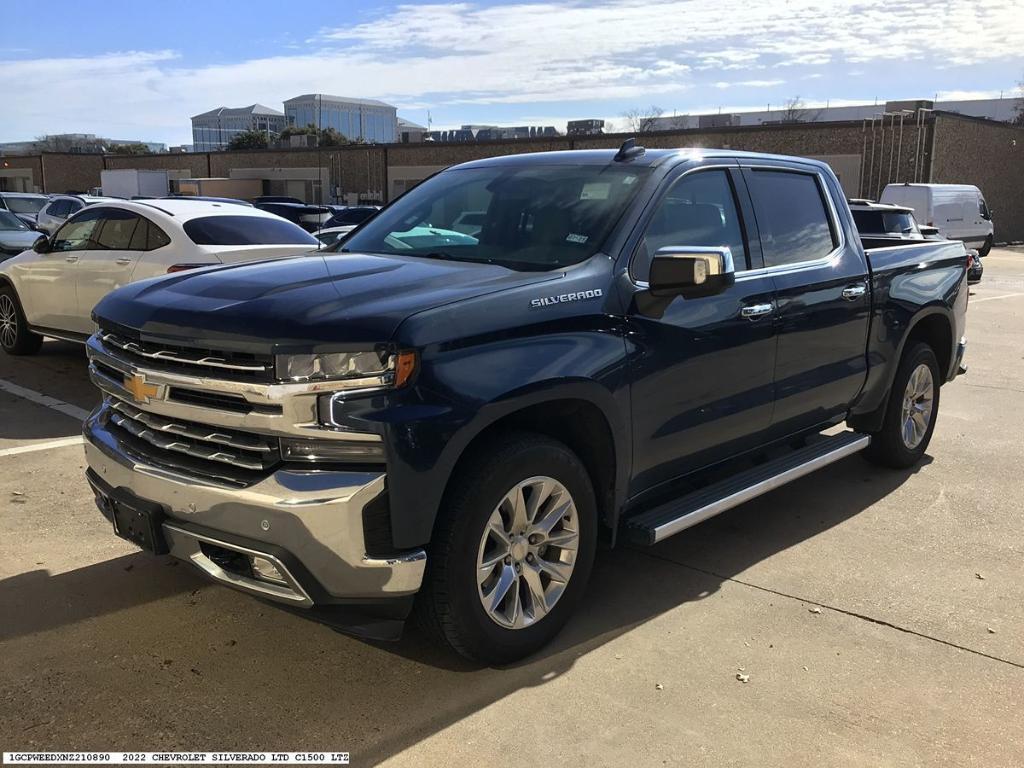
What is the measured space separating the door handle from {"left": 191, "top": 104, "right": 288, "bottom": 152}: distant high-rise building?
145 metres

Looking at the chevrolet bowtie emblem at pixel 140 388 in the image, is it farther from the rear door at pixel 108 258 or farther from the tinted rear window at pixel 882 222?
the tinted rear window at pixel 882 222

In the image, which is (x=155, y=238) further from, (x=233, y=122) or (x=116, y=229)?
(x=233, y=122)

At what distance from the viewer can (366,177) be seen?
→ 54.2 meters

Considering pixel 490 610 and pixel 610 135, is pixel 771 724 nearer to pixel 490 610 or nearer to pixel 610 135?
pixel 490 610

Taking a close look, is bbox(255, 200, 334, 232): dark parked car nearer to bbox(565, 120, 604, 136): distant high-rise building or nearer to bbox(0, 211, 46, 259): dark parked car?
bbox(0, 211, 46, 259): dark parked car

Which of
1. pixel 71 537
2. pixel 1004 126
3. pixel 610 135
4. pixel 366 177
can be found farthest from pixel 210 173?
pixel 71 537

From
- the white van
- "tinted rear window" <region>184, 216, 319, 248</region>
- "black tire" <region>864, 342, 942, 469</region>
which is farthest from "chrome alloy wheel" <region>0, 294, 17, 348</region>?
the white van

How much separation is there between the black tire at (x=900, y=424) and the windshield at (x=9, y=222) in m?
15.2

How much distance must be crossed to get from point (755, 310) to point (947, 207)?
78.1 feet

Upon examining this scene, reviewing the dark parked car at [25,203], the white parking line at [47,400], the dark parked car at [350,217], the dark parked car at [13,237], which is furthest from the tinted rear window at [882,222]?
the dark parked car at [25,203]

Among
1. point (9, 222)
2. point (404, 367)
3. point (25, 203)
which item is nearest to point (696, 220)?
point (404, 367)

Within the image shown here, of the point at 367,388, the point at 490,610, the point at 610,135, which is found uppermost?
the point at 610,135

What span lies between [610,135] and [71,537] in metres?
40.5

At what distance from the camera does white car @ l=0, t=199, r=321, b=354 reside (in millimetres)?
7934
